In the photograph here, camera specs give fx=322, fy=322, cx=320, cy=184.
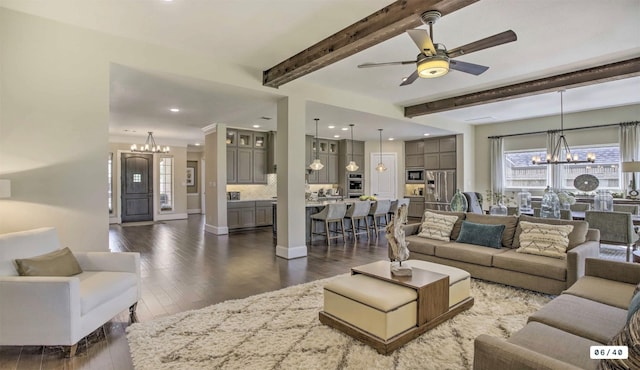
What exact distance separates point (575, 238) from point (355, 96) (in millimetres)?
4196

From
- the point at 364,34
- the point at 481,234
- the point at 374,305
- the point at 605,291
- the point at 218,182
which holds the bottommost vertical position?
the point at 374,305

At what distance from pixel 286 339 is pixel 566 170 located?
882 cm

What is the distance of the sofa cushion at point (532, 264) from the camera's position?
11.1 feet

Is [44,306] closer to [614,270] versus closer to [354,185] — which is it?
[614,270]

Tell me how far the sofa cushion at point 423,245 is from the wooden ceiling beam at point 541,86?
330cm

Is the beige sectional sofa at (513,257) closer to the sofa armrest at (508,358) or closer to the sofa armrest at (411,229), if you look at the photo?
the sofa armrest at (411,229)

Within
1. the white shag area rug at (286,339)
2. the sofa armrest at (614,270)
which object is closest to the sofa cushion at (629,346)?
the white shag area rug at (286,339)

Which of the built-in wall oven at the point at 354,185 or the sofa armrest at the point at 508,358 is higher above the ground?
the built-in wall oven at the point at 354,185

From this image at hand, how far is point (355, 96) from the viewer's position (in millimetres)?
6352

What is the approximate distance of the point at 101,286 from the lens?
2656 mm

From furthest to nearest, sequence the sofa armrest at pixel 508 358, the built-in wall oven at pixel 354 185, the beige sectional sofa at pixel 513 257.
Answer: the built-in wall oven at pixel 354 185
the beige sectional sofa at pixel 513 257
the sofa armrest at pixel 508 358

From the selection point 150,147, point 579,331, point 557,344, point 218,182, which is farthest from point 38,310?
point 150,147

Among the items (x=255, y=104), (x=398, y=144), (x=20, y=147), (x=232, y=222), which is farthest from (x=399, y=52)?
(x=398, y=144)

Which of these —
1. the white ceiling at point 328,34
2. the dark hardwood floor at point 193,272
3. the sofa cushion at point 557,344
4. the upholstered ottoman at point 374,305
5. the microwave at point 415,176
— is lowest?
the dark hardwood floor at point 193,272
